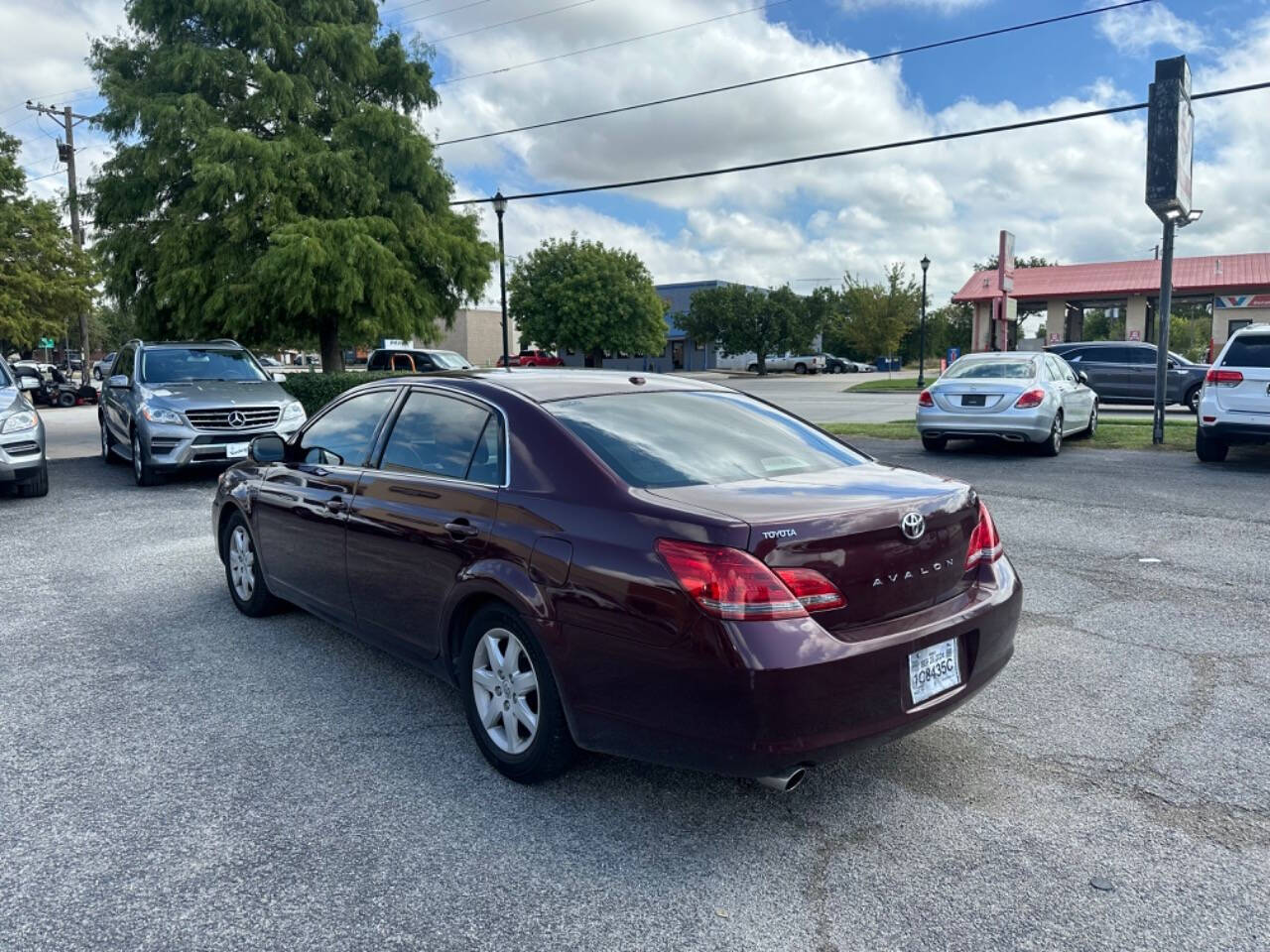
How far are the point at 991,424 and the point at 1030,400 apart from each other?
58cm

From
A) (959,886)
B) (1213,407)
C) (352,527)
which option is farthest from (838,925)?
(1213,407)

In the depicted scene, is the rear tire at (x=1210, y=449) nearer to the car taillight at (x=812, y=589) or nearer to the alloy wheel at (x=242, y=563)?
the car taillight at (x=812, y=589)

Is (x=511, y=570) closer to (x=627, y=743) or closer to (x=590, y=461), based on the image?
(x=590, y=461)

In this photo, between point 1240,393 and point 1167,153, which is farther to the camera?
point 1167,153

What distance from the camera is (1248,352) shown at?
1123 cm

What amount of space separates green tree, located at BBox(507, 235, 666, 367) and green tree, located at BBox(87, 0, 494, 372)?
37376 mm

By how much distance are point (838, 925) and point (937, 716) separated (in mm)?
879

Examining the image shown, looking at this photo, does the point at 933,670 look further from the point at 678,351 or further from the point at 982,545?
the point at 678,351

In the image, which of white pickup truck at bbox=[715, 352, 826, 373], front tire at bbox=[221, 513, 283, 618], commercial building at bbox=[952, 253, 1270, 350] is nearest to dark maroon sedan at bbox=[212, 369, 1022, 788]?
front tire at bbox=[221, 513, 283, 618]

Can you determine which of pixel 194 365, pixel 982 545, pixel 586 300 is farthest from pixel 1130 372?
pixel 586 300

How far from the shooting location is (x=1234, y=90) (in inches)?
568

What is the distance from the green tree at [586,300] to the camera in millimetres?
56656

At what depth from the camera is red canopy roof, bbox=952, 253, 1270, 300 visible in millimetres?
37594

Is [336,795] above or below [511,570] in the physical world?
below
